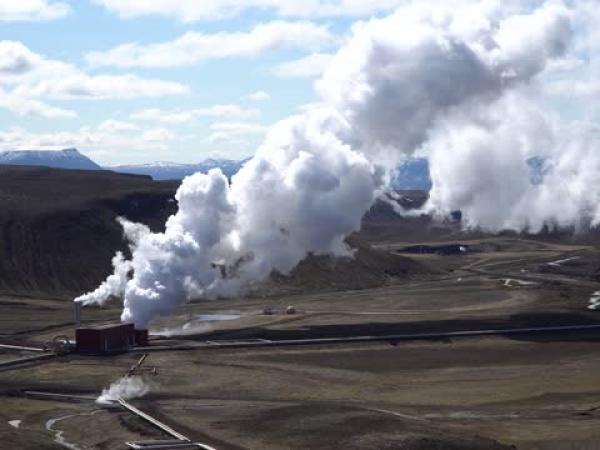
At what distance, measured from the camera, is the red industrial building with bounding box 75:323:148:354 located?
108875 mm

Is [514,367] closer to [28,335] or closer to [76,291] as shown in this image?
[28,335]

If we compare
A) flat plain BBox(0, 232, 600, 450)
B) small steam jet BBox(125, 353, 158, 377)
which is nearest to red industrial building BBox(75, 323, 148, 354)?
flat plain BBox(0, 232, 600, 450)

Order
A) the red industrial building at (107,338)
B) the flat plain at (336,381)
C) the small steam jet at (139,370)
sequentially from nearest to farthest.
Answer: the flat plain at (336,381)
the small steam jet at (139,370)
the red industrial building at (107,338)

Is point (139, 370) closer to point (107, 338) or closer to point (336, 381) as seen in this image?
point (107, 338)

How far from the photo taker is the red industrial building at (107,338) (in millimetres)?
108875

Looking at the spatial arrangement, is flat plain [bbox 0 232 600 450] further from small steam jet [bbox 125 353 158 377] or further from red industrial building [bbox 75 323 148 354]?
red industrial building [bbox 75 323 148 354]

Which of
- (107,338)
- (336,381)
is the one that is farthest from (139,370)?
(336,381)

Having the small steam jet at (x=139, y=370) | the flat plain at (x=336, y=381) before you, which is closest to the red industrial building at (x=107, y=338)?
the flat plain at (x=336, y=381)

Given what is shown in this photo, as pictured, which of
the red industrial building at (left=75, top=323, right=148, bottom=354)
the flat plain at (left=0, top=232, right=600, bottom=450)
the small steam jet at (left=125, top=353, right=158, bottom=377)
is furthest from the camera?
the red industrial building at (left=75, top=323, right=148, bottom=354)

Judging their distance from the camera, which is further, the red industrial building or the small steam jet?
the red industrial building

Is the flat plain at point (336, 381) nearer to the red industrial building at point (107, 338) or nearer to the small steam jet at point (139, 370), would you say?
the small steam jet at point (139, 370)

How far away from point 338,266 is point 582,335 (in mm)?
80393

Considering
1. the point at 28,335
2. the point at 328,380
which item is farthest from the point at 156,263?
the point at 328,380

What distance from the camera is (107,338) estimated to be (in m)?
110
